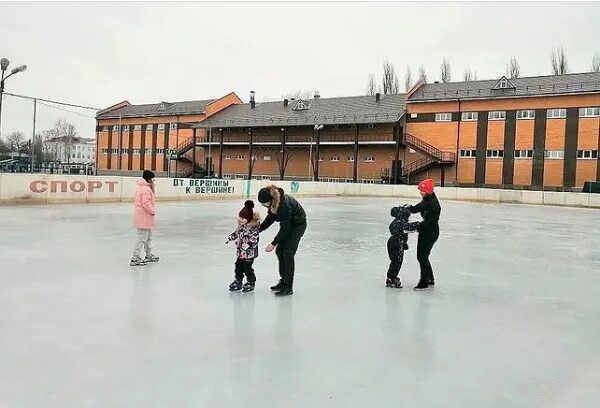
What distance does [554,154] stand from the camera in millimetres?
41875

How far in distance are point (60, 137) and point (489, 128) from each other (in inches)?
2673

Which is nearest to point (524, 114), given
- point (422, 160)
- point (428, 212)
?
point (422, 160)

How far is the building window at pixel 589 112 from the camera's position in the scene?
4022 centimetres

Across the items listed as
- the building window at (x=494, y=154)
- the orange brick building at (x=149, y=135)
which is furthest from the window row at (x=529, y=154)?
the orange brick building at (x=149, y=135)

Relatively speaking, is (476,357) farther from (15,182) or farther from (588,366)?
(15,182)

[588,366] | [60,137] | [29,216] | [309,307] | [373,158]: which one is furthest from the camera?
[60,137]

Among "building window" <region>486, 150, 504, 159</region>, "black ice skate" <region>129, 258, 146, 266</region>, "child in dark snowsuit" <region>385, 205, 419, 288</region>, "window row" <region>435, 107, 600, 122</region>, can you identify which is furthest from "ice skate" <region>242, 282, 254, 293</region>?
"building window" <region>486, 150, 504, 159</region>

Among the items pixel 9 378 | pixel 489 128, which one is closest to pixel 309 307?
pixel 9 378

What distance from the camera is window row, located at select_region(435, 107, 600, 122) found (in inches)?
1593

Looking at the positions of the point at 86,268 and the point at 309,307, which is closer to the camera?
the point at 309,307

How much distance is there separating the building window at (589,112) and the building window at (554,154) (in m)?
2.97

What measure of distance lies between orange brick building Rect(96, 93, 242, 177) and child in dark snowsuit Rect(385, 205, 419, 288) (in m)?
52.7

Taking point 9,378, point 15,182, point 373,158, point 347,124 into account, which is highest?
point 347,124

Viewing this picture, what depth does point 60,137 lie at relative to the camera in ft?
284
